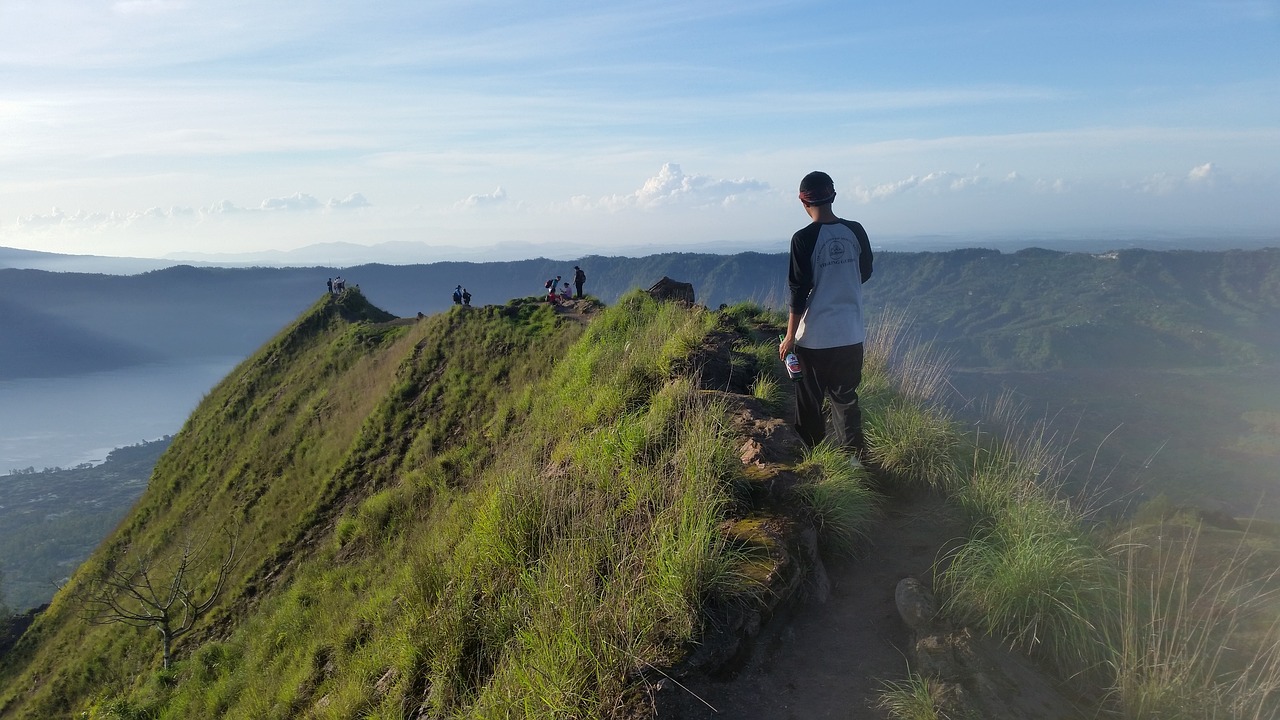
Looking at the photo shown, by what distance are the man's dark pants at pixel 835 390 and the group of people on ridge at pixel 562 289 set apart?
1617 centimetres

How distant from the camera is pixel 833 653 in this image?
3443mm

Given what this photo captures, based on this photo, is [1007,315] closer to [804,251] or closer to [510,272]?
[510,272]

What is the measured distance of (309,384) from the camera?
78.4 ft

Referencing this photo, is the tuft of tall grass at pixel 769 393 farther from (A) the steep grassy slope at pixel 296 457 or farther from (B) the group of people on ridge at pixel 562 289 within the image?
(B) the group of people on ridge at pixel 562 289

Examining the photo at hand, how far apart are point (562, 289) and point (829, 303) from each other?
1713cm

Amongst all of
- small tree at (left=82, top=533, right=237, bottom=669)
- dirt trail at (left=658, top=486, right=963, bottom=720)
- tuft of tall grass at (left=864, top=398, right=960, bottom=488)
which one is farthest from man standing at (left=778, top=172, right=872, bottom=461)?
small tree at (left=82, top=533, right=237, bottom=669)

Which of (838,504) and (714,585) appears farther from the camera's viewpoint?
(838,504)

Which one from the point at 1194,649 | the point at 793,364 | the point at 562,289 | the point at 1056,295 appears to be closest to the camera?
the point at 1194,649

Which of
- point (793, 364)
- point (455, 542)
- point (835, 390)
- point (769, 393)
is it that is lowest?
point (455, 542)

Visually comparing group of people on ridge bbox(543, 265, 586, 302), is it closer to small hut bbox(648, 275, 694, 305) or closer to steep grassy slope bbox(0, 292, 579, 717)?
steep grassy slope bbox(0, 292, 579, 717)

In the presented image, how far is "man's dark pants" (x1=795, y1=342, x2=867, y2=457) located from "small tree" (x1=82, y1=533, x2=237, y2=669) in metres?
11.4

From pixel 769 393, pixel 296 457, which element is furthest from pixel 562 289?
pixel 769 393

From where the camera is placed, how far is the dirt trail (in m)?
3.03

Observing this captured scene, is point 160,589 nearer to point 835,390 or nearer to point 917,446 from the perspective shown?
point 835,390
